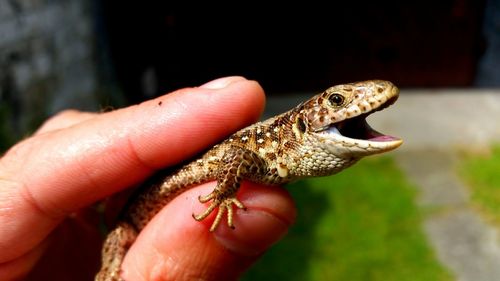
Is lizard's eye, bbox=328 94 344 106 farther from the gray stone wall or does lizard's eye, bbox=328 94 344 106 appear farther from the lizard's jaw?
the gray stone wall

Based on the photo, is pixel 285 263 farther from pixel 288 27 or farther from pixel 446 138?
pixel 288 27

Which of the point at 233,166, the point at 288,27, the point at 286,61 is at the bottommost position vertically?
the point at 286,61

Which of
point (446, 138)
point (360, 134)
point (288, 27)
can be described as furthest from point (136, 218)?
point (288, 27)

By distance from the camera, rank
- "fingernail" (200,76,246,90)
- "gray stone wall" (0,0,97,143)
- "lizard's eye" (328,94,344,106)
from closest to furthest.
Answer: "lizard's eye" (328,94,344,106)
"fingernail" (200,76,246,90)
"gray stone wall" (0,0,97,143)

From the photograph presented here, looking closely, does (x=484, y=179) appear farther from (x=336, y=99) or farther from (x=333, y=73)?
(x=336, y=99)

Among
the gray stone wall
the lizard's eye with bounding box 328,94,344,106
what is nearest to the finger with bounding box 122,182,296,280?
the lizard's eye with bounding box 328,94,344,106

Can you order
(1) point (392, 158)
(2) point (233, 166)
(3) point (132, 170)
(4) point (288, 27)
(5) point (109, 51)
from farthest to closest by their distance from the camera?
(4) point (288, 27) < (5) point (109, 51) < (1) point (392, 158) < (3) point (132, 170) < (2) point (233, 166)

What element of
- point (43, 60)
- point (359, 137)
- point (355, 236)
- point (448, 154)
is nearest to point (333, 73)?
point (448, 154)
